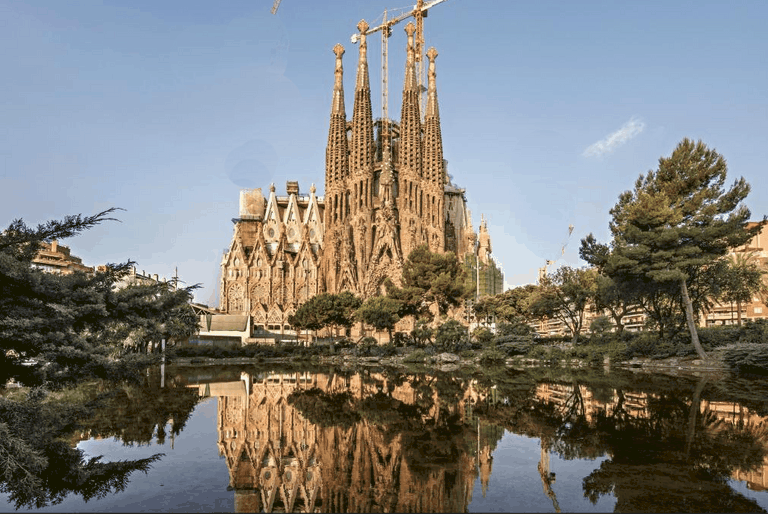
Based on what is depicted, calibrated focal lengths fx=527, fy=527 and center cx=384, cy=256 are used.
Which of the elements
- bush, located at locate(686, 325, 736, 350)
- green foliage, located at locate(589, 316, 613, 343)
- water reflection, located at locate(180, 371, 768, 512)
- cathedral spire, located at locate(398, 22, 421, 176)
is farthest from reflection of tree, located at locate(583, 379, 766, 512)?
cathedral spire, located at locate(398, 22, 421, 176)

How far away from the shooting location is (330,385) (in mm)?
20922

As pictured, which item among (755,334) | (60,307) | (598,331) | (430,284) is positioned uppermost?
(430,284)

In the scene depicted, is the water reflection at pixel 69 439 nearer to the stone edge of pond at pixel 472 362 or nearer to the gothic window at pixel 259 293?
the stone edge of pond at pixel 472 362

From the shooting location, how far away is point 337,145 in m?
76.2

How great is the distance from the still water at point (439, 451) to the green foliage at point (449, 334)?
77.3 feet

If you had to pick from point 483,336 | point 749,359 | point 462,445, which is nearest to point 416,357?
point 483,336

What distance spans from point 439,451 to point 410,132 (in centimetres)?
6925

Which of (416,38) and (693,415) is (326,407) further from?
(416,38)

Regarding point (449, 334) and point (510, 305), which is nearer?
point (449, 334)

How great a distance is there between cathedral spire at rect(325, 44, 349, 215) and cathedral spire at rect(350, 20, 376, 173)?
1879 mm

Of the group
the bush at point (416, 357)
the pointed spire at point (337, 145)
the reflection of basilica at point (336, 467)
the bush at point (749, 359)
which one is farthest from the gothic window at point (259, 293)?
the reflection of basilica at point (336, 467)

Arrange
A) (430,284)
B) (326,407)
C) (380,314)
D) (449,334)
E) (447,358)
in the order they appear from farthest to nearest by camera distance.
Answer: (430,284), (380,314), (449,334), (447,358), (326,407)

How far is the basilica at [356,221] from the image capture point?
234ft

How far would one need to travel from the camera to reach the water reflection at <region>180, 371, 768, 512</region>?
6.38 metres
